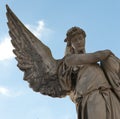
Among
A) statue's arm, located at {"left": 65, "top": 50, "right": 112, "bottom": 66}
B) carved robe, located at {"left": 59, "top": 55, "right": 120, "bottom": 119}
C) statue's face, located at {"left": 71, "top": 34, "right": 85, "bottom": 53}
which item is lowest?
carved robe, located at {"left": 59, "top": 55, "right": 120, "bottom": 119}

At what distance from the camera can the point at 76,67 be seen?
390 inches

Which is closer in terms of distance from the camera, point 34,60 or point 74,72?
point 74,72

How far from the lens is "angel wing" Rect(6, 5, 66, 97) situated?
10133 millimetres

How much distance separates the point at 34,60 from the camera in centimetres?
1058

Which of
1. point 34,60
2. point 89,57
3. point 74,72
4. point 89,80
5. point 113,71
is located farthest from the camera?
point 34,60

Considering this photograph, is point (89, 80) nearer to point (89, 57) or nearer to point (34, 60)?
point (89, 57)

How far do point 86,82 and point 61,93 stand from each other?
2.66 feet

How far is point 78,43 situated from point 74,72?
54 centimetres

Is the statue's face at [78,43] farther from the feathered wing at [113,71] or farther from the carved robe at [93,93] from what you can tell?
the feathered wing at [113,71]

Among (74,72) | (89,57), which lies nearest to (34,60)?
(74,72)

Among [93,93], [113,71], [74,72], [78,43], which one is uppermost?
[78,43]

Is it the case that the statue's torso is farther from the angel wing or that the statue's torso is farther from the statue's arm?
the angel wing

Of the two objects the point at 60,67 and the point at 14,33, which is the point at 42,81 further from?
the point at 14,33

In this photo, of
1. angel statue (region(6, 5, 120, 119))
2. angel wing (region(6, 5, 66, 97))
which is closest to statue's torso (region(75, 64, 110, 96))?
angel statue (region(6, 5, 120, 119))
